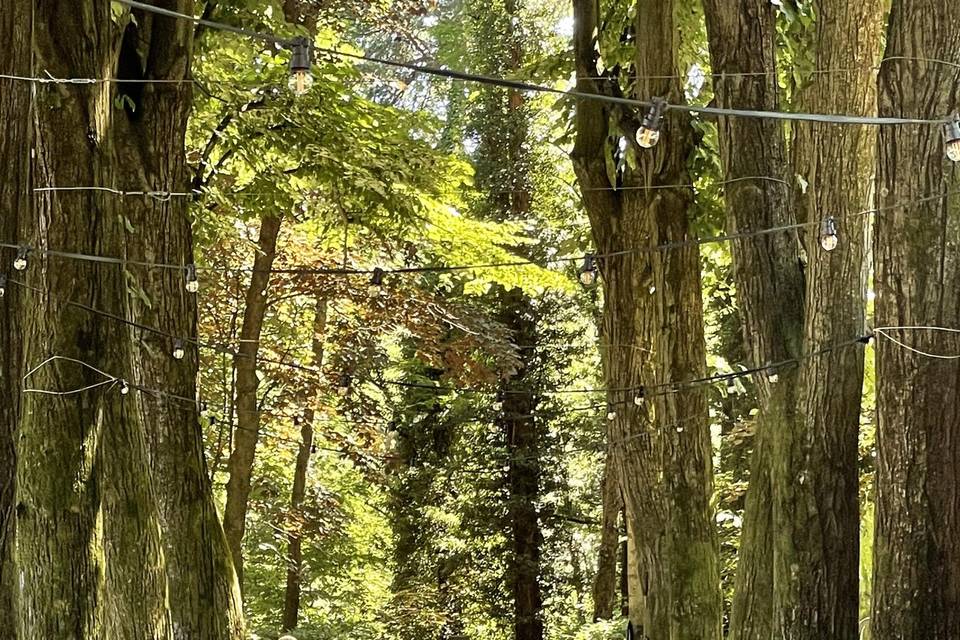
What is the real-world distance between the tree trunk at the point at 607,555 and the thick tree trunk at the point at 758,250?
8603 millimetres

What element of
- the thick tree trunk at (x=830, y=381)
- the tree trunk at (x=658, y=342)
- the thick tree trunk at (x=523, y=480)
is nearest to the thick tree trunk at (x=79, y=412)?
the thick tree trunk at (x=830, y=381)

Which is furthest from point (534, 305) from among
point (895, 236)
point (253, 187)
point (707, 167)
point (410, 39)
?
point (895, 236)

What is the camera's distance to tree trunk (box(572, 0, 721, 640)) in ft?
22.5

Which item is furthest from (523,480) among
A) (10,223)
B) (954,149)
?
(954,149)

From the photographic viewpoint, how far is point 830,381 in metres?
5.16

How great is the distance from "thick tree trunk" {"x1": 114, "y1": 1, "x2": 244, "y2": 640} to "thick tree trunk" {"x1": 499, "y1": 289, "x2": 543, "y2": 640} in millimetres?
7125

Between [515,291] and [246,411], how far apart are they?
485 centimetres

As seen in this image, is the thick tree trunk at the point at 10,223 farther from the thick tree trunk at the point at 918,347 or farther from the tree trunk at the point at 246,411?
the tree trunk at the point at 246,411

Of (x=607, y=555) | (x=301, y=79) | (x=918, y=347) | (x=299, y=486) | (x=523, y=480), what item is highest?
(x=301, y=79)

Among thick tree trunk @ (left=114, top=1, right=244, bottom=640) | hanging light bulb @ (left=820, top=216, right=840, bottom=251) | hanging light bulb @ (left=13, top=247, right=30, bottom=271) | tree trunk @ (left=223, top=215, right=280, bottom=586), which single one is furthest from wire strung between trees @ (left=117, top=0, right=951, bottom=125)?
tree trunk @ (left=223, top=215, right=280, bottom=586)

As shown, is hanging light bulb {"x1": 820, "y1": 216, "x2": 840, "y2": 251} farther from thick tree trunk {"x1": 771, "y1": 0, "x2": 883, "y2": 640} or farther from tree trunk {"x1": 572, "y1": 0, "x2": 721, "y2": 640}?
tree trunk {"x1": 572, "y1": 0, "x2": 721, "y2": 640}

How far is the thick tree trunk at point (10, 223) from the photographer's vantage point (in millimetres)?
4871

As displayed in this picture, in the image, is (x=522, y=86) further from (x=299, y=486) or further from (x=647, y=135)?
(x=299, y=486)

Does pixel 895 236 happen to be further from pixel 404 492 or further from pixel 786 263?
pixel 404 492
